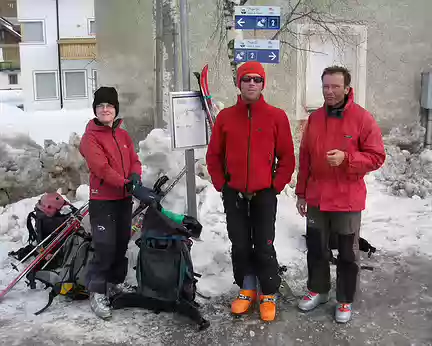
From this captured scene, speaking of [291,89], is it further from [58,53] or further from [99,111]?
[58,53]

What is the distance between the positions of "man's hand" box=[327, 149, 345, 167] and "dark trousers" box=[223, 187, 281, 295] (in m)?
0.58

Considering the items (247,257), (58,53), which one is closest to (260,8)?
(247,257)

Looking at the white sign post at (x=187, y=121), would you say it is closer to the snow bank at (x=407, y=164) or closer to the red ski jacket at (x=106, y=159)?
the red ski jacket at (x=106, y=159)

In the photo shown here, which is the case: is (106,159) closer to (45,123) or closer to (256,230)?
(256,230)

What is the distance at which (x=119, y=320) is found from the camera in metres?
4.15

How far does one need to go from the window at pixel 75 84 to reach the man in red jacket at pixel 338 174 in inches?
874

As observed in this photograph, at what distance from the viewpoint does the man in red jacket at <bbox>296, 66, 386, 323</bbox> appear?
12.6 ft

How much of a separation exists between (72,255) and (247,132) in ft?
6.35

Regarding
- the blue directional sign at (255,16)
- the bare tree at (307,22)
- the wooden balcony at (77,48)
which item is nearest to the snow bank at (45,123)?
the wooden balcony at (77,48)

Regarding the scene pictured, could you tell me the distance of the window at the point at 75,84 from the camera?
971 inches

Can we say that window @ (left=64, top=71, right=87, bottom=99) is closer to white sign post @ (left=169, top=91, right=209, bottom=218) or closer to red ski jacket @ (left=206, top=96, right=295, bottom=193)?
white sign post @ (left=169, top=91, right=209, bottom=218)

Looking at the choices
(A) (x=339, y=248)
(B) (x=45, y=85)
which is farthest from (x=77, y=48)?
(A) (x=339, y=248)

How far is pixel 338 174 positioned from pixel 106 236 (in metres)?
1.91

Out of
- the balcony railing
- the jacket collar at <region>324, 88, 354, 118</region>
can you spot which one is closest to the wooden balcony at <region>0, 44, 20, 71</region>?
the balcony railing
